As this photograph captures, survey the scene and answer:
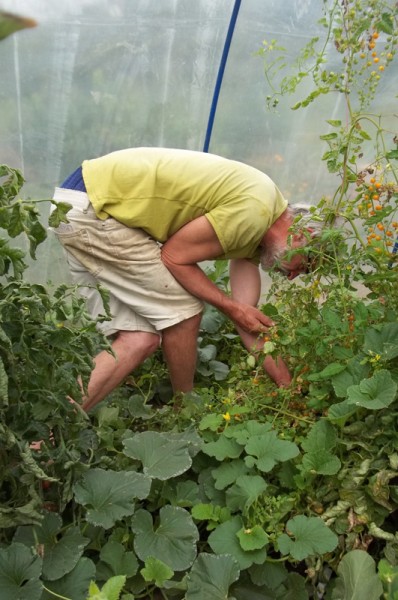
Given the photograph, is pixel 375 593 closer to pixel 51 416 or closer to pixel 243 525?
pixel 243 525

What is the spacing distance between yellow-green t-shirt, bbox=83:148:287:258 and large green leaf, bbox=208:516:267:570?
1.00m

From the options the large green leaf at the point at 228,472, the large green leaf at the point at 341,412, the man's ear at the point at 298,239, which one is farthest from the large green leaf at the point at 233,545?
the man's ear at the point at 298,239

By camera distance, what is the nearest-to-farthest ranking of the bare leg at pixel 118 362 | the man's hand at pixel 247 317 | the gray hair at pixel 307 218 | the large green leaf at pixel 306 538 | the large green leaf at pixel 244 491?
the large green leaf at pixel 306 538
the large green leaf at pixel 244 491
the gray hair at pixel 307 218
the bare leg at pixel 118 362
the man's hand at pixel 247 317

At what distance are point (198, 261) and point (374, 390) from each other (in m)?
0.94

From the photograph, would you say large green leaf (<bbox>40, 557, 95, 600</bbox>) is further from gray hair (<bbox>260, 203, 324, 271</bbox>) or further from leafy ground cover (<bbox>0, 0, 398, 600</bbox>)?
gray hair (<bbox>260, 203, 324, 271</bbox>)

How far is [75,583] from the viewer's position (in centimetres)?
143

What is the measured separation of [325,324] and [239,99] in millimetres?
1909

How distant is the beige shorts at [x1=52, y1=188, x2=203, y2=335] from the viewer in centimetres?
227

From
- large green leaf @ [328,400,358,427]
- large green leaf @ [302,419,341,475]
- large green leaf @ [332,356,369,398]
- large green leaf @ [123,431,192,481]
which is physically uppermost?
large green leaf @ [332,356,369,398]

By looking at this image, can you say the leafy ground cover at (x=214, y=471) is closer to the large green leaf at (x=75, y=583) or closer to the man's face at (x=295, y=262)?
the large green leaf at (x=75, y=583)

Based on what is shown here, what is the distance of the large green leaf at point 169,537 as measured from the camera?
150 centimetres

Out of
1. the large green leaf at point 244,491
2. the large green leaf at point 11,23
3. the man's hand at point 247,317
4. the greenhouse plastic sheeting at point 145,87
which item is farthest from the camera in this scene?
the greenhouse plastic sheeting at point 145,87

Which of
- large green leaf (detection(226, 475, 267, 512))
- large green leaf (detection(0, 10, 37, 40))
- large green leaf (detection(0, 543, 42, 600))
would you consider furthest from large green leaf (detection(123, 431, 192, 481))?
large green leaf (detection(0, 10, 37, 40))

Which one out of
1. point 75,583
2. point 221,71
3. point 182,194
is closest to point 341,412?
point 75,583
